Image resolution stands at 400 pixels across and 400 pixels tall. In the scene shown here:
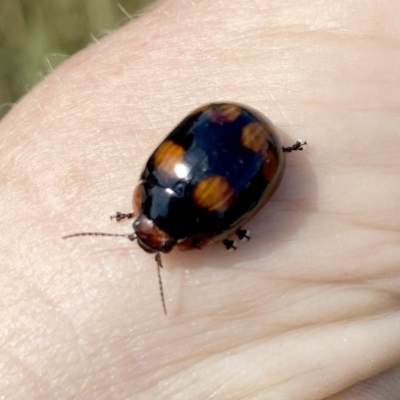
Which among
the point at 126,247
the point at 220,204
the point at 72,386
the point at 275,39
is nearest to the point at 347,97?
the point at 275,39

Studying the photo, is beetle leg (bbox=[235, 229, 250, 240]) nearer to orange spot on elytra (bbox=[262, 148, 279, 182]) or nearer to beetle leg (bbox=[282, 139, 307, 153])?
orange spot on elytra (bbox=[262, 148, 279, 182])

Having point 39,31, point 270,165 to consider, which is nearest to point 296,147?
point 270,165

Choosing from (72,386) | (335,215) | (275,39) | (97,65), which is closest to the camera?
(72,386)

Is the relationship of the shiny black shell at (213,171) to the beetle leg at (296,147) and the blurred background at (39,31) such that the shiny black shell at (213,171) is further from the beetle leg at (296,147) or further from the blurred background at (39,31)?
the blurred background at (39,31)

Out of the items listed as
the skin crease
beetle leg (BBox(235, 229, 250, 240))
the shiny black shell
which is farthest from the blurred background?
beetle leg (BBox(235, 229, 250, 240))

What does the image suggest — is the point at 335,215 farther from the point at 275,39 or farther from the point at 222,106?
the point at 275,39

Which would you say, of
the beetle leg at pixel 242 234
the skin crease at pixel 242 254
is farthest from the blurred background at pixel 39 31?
the beetle leg at pixel 242 234

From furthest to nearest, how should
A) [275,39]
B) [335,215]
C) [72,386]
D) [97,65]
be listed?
[97,65] → [275,39] → [335,215] → [72,386]
